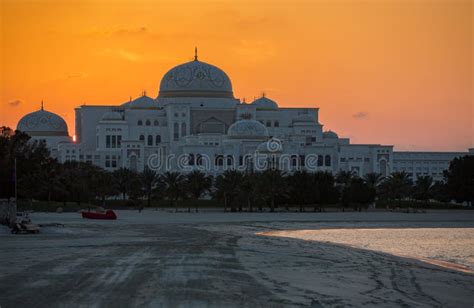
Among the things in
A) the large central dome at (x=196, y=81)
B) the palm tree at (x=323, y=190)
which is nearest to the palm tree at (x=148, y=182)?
the palm tree at (x=323, y=190)

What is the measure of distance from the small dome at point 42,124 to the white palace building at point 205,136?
0.16 m

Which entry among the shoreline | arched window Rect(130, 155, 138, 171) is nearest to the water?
the shoreline

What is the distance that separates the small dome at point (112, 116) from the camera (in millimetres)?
146000

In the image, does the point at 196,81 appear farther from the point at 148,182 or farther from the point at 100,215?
the point at 100,215

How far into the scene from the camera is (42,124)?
155000 millimetres

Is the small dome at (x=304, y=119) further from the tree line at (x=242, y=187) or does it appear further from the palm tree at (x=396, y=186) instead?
the palm tree at (x=396, y=186)

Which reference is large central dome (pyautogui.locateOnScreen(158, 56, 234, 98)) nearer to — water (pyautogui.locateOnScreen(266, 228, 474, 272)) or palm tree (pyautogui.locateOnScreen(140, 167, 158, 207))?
palm tree (pyautogui.locateOnScreen(140, 167, 158, 207))

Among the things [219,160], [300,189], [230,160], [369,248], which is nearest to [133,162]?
[219,160]

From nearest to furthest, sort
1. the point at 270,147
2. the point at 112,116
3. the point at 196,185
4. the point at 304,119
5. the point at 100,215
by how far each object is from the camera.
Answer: the point at 100,215
the point at 196,185
the point at 270,147
the point at 112,116
the point at 304,119

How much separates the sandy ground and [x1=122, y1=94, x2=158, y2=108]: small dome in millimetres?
104152

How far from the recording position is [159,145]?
13838 centimetres

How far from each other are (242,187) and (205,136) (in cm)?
4501

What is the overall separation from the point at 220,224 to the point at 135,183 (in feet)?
132

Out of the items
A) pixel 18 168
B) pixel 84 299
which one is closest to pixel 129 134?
pixel 18 168
